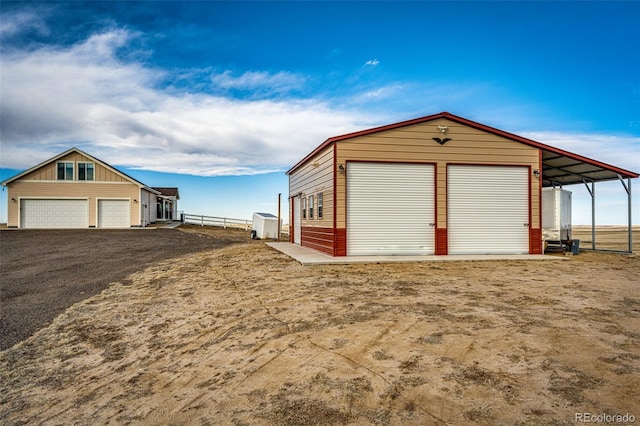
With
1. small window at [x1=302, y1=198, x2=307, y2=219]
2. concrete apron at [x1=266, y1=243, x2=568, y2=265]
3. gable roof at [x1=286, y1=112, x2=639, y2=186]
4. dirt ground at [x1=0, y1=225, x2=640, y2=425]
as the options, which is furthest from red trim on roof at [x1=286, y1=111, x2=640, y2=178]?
dirt ground at [x1=0, y1=225, x2=640, y2=425]

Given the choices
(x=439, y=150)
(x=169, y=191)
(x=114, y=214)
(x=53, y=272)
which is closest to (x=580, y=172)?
(x=439, y=150)

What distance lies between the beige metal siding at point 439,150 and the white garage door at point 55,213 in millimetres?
23577

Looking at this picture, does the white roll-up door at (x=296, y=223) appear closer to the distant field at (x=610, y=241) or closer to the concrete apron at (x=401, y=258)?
the concrete apron at (x=401, y=258)

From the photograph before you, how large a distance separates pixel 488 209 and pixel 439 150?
2.53 m

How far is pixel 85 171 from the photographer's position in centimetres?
2986

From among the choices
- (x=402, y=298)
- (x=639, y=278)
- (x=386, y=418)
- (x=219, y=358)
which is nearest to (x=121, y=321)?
(x=219, y=358)

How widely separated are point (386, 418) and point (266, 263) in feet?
28.7

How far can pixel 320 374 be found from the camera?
399 cm

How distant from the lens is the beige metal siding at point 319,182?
13.3m

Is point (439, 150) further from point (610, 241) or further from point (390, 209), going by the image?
point (610, 241)

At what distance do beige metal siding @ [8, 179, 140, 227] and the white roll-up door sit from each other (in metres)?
15.4

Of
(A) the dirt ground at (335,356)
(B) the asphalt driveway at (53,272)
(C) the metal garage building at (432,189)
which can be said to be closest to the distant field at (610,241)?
(C) the metal garage building at (432,189)

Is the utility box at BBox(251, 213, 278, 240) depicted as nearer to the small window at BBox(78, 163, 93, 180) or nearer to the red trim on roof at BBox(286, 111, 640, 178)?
the red trim on roof at BBox(286, 111, 640, 178)

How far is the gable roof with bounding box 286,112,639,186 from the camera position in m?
13.0
